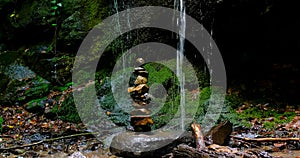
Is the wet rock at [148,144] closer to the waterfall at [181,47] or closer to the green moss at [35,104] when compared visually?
the waterfall at [181,47]

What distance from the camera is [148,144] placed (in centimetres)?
348

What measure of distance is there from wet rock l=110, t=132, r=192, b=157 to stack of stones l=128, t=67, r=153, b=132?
13 centimetres

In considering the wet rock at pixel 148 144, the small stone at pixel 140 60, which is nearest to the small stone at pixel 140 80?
the wet rock at pixel 148 144

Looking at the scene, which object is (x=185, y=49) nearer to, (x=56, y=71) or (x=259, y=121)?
(x=259, y=121)

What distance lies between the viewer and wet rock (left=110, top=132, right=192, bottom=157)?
348cm

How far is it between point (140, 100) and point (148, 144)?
0.60m

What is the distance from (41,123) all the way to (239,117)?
3687 millimetres

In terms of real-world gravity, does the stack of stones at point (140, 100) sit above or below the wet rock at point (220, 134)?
above

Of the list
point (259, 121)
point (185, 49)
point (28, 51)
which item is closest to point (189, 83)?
point (185, 49)

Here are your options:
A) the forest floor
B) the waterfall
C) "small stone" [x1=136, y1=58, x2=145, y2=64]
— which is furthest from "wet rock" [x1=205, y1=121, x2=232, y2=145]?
"small stone" [x1=136, y1=58, x2=145, y2=64]

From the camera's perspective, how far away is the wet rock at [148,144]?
11.4 feet

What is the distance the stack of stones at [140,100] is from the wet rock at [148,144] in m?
0.13

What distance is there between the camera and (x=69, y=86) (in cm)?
643

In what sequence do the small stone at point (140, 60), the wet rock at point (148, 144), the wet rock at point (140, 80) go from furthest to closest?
the small stone at point (140, 60), the wet rock at point (148, 144), the wet rock at point (140, 80)
